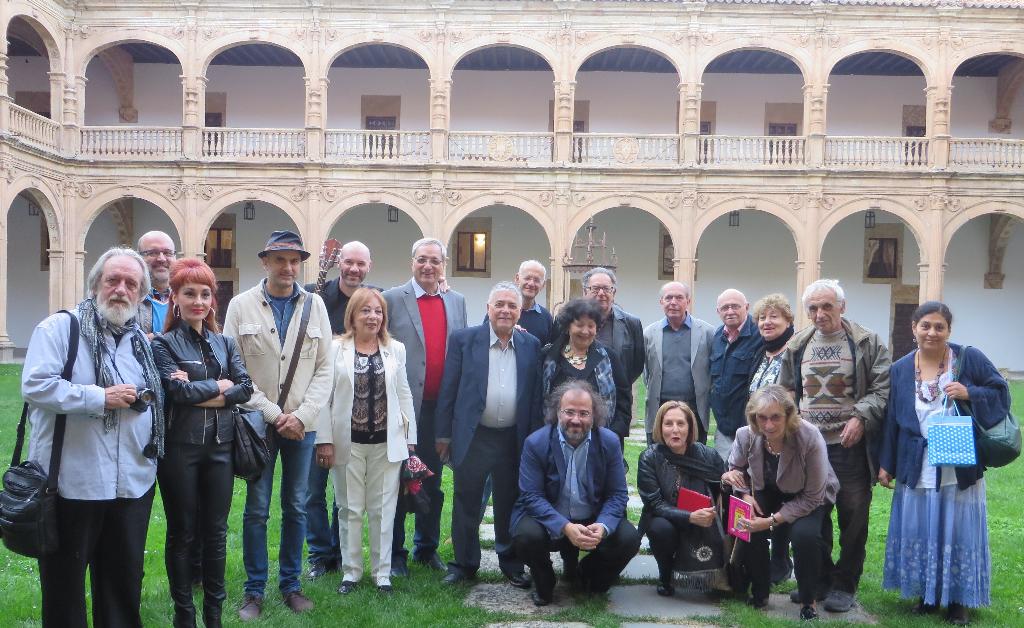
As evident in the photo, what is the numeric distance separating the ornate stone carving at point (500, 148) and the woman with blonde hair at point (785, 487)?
15.4m

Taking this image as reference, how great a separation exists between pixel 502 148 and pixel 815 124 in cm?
762

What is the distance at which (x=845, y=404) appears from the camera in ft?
15.3

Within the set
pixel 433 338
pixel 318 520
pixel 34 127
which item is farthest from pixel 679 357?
pixel 34 127

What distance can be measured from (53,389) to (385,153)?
1696 centimetres

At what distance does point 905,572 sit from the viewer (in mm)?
4473

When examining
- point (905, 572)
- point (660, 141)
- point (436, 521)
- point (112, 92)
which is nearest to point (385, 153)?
point (660, 141)

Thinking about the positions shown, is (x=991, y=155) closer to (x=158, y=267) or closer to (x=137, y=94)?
(x=158, y=267)

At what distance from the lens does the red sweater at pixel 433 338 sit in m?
5.23

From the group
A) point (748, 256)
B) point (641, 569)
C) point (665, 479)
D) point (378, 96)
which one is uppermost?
point (378, 96)

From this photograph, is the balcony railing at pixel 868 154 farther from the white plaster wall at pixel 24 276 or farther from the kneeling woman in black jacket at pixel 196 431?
the white plaster wall at pixel 24 276

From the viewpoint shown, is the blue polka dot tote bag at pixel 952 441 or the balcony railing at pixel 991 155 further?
the balcony railing at pixel 991 155

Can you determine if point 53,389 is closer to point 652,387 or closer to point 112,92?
point 652,387

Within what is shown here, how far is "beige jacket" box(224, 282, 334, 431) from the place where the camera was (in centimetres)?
432

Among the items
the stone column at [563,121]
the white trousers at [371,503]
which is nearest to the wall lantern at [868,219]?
the stone column at [563,121]
